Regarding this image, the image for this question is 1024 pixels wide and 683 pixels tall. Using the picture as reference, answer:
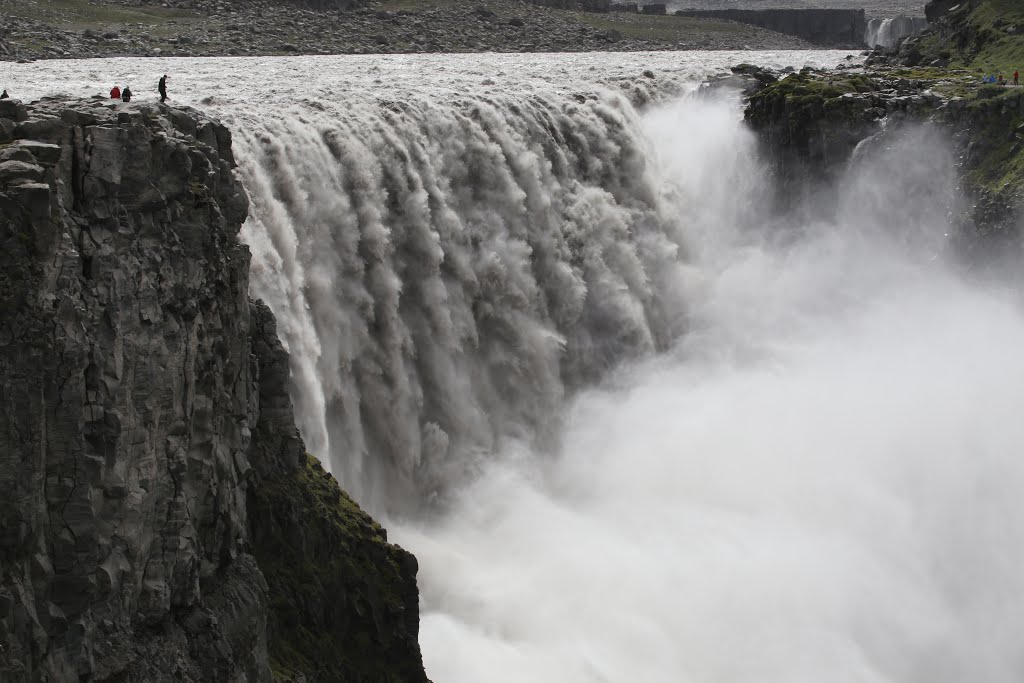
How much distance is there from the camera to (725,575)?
43375mm

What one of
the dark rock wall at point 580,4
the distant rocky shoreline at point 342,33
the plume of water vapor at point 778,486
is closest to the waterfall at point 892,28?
the distant rocky shoreline at point 342,33

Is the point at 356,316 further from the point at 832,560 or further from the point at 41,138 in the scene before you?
the point at 41,138

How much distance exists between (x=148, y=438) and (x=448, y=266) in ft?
83.6

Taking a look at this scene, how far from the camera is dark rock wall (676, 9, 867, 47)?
156m

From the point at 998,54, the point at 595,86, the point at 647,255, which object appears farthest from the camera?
the point at 998,54

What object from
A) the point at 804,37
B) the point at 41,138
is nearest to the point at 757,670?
the point at 41,138

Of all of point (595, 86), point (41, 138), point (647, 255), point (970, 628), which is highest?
point (41, 138)

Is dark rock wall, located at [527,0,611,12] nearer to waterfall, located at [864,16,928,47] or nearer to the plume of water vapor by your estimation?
waterfall, located at [864,16,928,47]

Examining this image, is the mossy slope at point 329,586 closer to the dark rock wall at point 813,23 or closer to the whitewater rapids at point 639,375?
the whitewater rapids at point 639,375

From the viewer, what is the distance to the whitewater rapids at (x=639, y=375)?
4084cm

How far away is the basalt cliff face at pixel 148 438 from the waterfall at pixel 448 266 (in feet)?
31.9

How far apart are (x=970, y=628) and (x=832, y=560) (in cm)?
472

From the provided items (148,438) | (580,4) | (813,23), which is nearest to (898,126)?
(148,438)

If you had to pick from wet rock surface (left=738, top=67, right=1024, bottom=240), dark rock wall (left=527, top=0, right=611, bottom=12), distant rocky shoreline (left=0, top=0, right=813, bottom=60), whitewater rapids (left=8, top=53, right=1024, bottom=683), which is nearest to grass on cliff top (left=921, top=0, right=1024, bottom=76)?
wet rock surface (left=738, top=67, right=1024, bottom=240)
